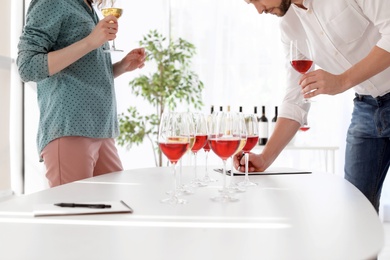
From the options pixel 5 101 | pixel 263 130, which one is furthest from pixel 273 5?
pixel 5 101

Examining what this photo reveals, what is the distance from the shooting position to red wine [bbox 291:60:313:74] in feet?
6.88

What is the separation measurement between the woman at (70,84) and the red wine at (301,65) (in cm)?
Result: 77

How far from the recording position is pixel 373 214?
1.21 m

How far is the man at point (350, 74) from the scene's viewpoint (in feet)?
5.93

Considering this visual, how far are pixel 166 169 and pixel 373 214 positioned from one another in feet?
3.36

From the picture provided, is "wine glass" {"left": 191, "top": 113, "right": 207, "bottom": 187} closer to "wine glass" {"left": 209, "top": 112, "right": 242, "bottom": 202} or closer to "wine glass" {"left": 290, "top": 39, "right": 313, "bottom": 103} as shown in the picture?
"wine glass" {"left": 209, "top": 112, "right": 242, "bottom": 202}

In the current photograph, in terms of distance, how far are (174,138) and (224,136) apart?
0.50 ft

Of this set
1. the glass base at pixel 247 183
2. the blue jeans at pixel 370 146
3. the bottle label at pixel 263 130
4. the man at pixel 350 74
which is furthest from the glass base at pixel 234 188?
the bottle label at pixel 263 130

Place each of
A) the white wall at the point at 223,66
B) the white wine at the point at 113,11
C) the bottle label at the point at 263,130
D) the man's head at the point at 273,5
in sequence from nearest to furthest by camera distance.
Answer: the man's head at the point at 273,5 → the white wine at the point at 113,11 → the bottle label at the point at 263,130 → the white wall at the point at 223,66

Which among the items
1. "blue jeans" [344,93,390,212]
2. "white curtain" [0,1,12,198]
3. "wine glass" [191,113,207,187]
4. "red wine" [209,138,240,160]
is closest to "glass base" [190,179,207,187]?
"wine glass" [191,113,207,187]

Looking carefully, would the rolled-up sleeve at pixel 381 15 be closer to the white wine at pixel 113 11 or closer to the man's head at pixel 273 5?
the man's head at pixel 273 5

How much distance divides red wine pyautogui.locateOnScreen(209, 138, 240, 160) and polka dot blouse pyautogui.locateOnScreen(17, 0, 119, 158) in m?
0.89

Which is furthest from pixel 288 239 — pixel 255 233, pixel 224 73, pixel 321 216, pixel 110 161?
pixel 224 73

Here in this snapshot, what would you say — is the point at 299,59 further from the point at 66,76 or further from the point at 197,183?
the point at 66,76
